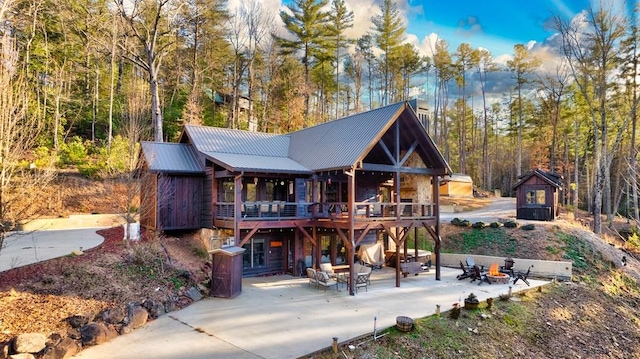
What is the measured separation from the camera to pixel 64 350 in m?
7.23

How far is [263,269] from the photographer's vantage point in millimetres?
16234

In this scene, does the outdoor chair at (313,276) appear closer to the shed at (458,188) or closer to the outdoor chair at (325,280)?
the outdoor chair at (325,280)

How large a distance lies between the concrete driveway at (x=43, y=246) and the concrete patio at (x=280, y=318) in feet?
14.8

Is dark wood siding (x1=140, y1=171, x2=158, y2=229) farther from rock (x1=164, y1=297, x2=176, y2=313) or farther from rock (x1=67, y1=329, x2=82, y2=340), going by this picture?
rock (x1=67, y1=329, x2=82, y2=340)

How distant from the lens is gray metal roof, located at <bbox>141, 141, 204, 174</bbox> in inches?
614

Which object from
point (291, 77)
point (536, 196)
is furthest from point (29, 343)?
point (291, 77)

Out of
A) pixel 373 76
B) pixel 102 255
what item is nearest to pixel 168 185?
pixel 102 255

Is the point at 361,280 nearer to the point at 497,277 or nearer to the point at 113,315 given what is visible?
the point at 497,277

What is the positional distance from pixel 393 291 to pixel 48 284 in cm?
1060

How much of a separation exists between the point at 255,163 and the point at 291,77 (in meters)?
19.5

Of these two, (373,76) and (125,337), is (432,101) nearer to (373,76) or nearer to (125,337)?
(373,76)

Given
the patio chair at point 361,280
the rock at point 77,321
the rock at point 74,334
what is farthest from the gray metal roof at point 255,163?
the rock at point 74,334

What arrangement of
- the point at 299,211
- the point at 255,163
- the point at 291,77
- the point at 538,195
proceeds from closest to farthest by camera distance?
1. the point at 255,163
2. the point at 299,211
3. the point at 538,195
4. the point at 291,77

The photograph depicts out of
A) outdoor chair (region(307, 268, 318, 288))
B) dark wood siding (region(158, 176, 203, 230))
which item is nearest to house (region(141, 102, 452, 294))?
dark wood siding (region(158, 176, 203, 230))
